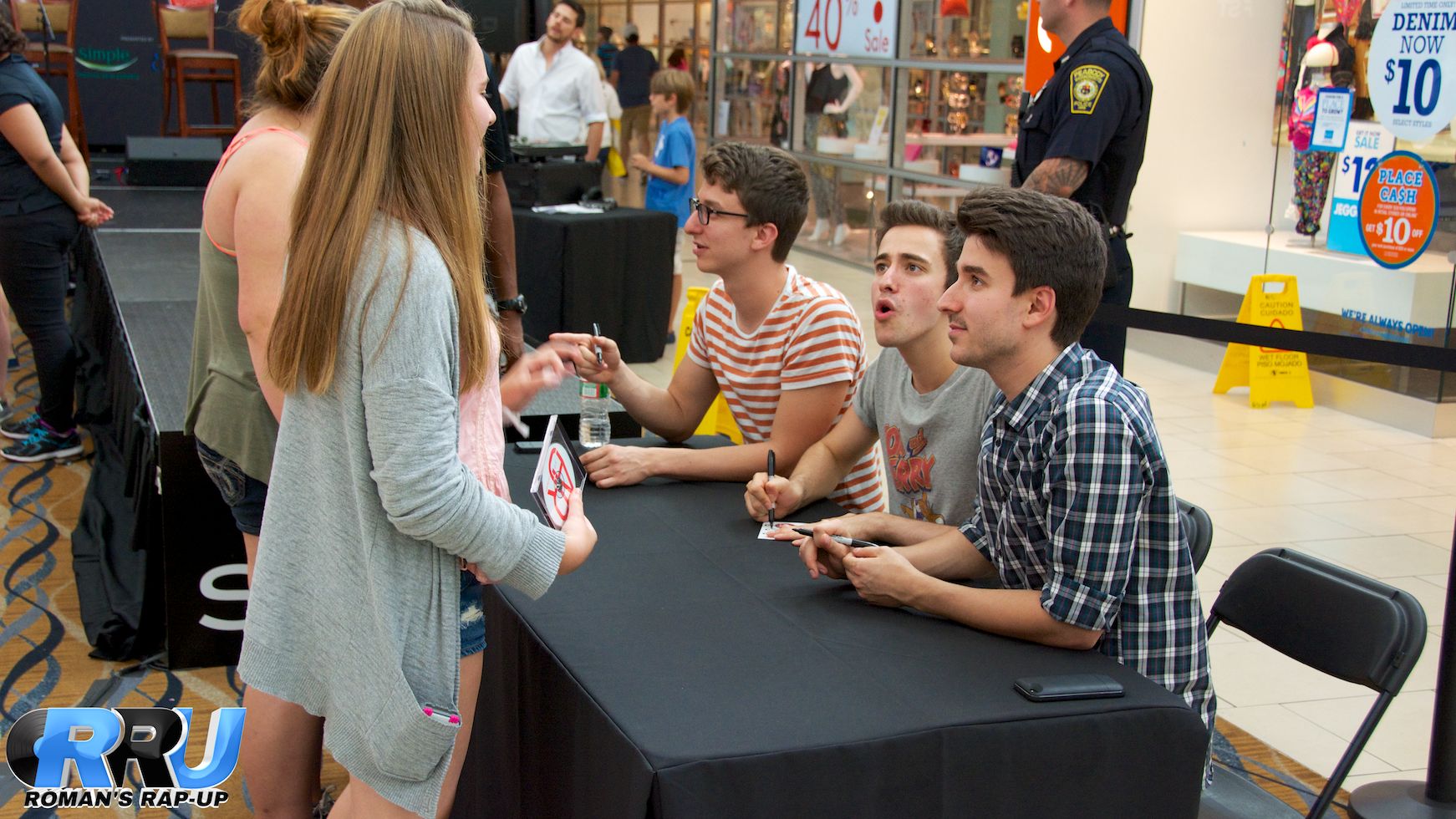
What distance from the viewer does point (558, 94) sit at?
6.84 meters

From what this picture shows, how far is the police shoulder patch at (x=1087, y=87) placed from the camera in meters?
3.23

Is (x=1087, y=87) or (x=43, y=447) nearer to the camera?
(x=1087, y=87)

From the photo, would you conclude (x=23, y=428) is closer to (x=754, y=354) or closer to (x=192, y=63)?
(x=754, y=354)

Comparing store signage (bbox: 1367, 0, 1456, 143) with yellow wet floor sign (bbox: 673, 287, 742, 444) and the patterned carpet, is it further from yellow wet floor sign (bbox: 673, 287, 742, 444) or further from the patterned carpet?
yellow wet floor sign (bbox: 673, 287, 742, 444)

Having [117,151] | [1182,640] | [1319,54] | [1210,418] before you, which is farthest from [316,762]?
[117,151]

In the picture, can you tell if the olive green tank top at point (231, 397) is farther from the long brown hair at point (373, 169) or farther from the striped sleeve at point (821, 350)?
the striped sleeve at point (821, 350)

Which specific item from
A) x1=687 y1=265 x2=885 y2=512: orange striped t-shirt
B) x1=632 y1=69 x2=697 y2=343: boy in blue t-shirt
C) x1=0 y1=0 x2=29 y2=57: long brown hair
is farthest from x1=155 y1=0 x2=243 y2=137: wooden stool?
x1=687 y1=265 x2=885 y2=512: orange striped t-shirt

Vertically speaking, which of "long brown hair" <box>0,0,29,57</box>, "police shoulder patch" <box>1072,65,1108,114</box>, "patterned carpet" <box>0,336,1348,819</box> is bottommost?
"patterned carpet" <box>0,336,1348,819</box>

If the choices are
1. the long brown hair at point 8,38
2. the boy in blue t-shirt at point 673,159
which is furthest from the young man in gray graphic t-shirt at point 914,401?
the boy in blue t-shirt at point 673,159

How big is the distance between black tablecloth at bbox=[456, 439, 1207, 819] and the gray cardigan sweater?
0.16 metres

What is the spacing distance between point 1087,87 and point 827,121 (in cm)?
666

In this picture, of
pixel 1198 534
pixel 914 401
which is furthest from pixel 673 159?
pixel 1198 534

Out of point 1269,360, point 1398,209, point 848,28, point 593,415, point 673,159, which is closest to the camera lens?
point 593,415

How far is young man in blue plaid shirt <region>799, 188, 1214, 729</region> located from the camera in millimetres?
1509
